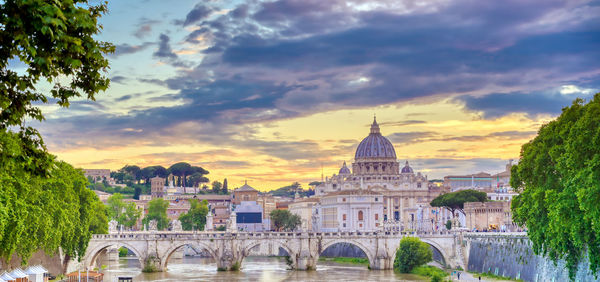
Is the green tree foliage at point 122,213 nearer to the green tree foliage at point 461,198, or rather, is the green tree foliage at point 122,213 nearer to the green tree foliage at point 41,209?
the green tree foliage at point 461,198

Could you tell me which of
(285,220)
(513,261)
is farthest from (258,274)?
(285,220)

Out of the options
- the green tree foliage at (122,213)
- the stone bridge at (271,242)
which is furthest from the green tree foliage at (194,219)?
the stone bridge at (271,242)

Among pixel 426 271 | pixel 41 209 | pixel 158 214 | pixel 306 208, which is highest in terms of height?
pixel 306 208

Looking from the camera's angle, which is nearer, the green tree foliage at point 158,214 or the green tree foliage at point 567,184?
the green tree foliage at point 567,184

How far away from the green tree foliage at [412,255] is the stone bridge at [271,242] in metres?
4.23

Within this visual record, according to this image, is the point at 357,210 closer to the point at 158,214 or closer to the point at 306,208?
the point at 306,208

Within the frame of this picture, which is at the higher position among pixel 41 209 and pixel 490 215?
pixel 490 215

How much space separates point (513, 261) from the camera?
62.3 m

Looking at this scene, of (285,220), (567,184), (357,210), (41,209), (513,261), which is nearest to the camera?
(567,184)

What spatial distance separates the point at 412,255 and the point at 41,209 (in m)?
39.7

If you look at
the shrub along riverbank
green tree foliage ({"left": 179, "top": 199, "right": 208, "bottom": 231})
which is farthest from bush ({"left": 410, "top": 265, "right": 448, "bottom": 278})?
green tree foliage ({"left": 179, "top": 199, "right": 208, "bottom": 231})

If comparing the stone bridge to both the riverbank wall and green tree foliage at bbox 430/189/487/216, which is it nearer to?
the riverbank wall

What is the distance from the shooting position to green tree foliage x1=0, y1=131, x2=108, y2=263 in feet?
114

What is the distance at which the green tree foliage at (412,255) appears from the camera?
7769 centimetres
